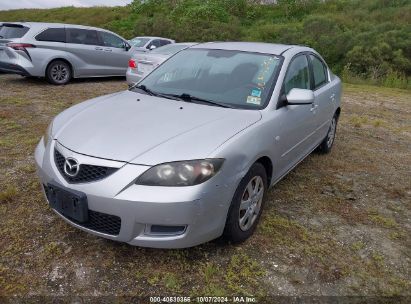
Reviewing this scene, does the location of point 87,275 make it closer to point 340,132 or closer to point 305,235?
point 305,235

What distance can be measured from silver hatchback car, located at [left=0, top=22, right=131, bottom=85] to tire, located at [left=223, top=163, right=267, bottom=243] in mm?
7735

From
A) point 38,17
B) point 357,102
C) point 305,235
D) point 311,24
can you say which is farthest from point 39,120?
point 38,17

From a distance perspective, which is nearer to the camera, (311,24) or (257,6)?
(311,24)

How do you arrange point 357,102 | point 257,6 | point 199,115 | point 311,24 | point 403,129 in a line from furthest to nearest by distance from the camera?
point 257,6, point 311,24, point 357,102, point 403,129, point 199,115

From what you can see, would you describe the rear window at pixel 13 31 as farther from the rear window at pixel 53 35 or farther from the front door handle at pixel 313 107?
the front door handle at pixel 313 107

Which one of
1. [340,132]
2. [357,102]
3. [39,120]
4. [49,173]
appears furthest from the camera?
[357,102]

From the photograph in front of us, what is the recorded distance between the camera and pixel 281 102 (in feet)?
11.6

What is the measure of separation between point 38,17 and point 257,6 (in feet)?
77.2

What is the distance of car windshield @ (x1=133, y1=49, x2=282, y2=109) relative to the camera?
3.51 meters

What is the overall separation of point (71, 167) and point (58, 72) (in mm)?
7820

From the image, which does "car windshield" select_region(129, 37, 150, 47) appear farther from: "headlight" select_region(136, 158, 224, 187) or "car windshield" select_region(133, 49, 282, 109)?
"headlight" select_region(136, 158, 224, 187)

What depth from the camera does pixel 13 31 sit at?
9.34 m

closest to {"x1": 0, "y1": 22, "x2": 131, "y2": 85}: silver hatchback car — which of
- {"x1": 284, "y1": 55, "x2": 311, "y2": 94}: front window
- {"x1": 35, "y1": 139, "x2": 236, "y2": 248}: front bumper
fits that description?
{"x1": 284, "y1": 55, "x2": 311, "y2": 94}: front window

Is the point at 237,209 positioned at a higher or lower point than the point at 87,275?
higher
